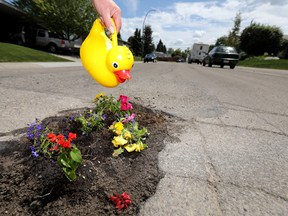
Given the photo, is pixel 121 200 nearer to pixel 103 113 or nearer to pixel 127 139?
pixel 127 139

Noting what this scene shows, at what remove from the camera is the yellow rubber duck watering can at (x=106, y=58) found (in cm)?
164

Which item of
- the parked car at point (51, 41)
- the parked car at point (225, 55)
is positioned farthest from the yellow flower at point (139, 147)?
the parked car at point (51, 41)

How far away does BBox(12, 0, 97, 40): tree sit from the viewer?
66.2ft

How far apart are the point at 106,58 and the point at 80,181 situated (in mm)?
913

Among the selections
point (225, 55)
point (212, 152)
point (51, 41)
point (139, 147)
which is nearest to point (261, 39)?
point (225, 55)

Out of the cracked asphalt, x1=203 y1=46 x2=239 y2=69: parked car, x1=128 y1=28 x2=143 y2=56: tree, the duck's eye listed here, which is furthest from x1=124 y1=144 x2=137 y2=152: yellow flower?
x1=128 y1=28 x2=143 y2=56: tree

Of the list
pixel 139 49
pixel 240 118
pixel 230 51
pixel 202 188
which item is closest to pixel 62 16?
pixel 230 51

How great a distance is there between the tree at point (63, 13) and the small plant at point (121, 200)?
22.1 meters

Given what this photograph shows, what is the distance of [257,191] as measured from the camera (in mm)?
1632

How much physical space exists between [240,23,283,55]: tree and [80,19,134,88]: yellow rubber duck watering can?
47.3m

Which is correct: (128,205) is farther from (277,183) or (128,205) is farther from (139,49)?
(139,49)

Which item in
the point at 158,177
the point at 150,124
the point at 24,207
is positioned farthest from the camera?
the point at 150,124

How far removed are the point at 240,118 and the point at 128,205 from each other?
2.72m

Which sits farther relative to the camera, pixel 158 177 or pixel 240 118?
pixel 240 118
